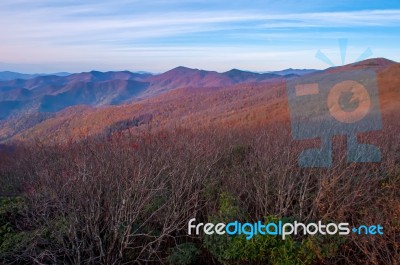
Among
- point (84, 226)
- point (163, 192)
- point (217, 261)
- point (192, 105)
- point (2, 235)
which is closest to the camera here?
point (84, 226)

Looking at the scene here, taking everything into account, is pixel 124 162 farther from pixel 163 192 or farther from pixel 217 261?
pixel 217 261

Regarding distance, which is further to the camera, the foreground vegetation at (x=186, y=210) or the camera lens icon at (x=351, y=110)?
the camera lens icon at (x=351, y=110)

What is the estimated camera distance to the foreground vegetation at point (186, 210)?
7.43m

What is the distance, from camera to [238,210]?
28.0 feet

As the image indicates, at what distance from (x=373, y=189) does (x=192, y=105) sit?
11651cm

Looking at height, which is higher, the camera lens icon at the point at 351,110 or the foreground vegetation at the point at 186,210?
the camera lens icon at the point at 351,110

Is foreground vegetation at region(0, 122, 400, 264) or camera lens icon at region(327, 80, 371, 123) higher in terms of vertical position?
camera lens icon at region(327, 80, 371, 123)

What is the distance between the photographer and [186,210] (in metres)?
8.62

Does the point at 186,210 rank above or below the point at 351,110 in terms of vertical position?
below

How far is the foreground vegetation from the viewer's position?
743cm

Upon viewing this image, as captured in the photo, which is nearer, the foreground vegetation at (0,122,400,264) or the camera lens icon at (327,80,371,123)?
the foreground vegetation at (0,122,400,264)

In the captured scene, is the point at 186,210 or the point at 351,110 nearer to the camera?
the point at 186,210

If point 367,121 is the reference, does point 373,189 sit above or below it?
below

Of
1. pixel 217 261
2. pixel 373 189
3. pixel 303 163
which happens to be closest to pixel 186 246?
pixel 217 261
